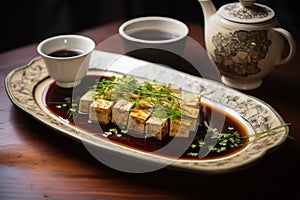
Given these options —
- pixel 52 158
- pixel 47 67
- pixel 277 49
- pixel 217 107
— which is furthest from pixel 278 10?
pixel 52 158

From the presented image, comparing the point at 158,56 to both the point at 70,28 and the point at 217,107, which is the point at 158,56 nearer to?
the point at 217,107

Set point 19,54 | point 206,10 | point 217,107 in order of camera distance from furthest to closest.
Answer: point 19,54, point 206,10, point 217,107

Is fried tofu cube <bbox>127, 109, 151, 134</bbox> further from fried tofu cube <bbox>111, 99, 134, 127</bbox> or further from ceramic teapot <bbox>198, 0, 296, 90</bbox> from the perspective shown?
ceramic teapot <bbox>198, 0, 296, 90</bbox>

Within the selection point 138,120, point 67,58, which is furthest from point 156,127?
point 67,58

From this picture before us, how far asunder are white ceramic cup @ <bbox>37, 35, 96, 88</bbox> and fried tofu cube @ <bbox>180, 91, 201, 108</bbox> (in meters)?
0.26

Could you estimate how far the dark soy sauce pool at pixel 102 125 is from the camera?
36.9 inches

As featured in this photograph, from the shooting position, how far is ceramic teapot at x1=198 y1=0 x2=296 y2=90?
110cm

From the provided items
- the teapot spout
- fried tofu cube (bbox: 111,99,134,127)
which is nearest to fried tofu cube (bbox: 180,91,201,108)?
fried tofu cube (bbox: 111,99,134,127)

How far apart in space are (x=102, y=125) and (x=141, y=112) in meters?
0.09

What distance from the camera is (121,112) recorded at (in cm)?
98

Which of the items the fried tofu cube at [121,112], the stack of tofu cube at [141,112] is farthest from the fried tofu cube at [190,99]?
the fried tofu cube at [121,112]

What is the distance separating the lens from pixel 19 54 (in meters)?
1.36

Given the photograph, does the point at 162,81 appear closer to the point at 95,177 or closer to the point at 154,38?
the point at 154,38

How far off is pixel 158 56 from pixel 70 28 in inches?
39.7
